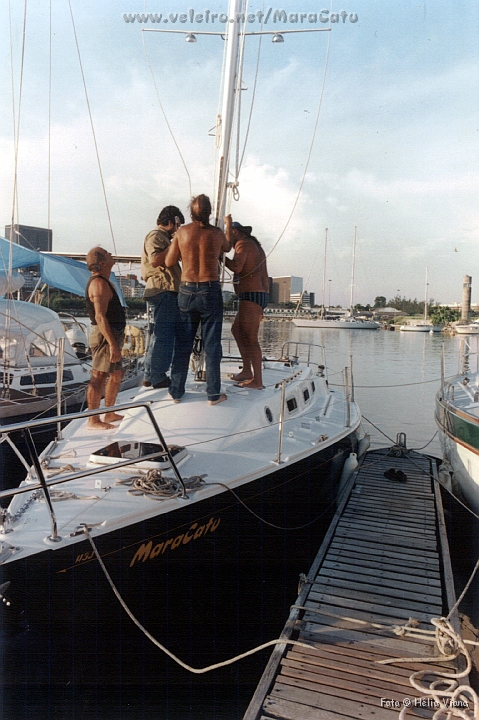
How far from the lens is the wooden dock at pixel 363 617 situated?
3900 mm

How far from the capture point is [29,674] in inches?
171

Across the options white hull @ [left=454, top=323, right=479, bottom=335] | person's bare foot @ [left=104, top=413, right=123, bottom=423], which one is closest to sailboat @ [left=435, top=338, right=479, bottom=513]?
white hull @ [left=454, top=323, right=479, bottom=335]

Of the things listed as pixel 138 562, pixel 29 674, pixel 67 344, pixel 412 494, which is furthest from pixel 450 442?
pixel 67 344

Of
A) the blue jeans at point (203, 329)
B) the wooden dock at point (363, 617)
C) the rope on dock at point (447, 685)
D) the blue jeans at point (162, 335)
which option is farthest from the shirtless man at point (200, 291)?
the rope on dock at point (447, 685)

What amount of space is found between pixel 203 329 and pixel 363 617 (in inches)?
135

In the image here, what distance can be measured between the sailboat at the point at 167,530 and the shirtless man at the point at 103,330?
372mm

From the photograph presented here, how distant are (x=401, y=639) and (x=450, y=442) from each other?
5.34m

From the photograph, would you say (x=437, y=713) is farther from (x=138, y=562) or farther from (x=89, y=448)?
(x=89, y=448)

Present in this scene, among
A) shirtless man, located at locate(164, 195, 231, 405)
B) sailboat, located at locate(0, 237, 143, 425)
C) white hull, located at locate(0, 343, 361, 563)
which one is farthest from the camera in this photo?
sailboat, located at locate(0, 237, 143, 425)

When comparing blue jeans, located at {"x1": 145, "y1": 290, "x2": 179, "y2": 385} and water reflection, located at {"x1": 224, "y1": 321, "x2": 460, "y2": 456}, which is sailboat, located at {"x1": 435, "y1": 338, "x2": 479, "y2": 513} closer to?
water reflection, located at {"x1": 224, "y1": 321, "x2": 460, "y2": 456}

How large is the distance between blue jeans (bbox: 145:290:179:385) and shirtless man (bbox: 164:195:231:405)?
0.21m

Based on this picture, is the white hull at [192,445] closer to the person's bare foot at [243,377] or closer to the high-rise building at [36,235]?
the person's bare foot at [243,377]

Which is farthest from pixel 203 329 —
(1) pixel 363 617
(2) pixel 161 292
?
(1) pixel 363 617

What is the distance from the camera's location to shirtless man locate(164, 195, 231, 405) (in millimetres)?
5766
